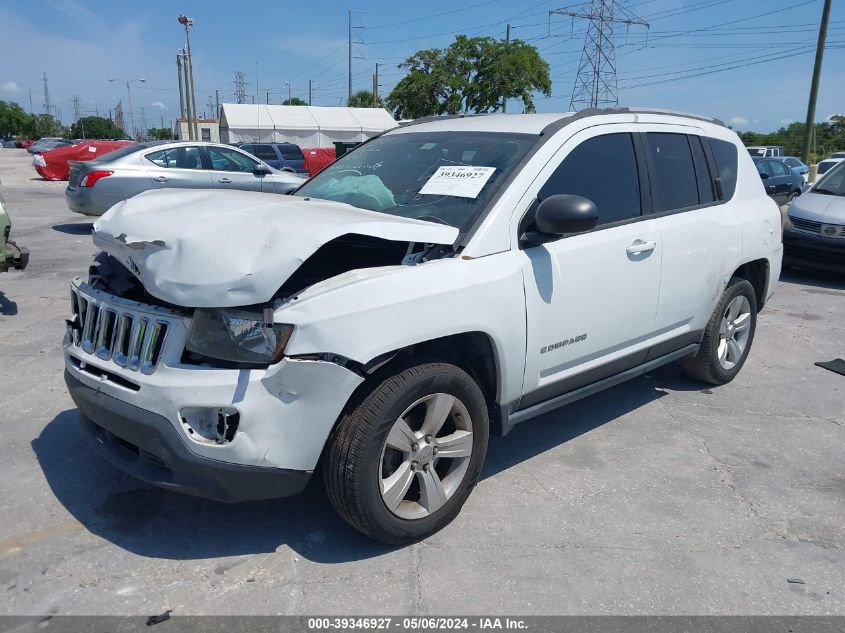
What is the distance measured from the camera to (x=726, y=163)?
16.2 ft

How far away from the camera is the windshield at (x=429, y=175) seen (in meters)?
3.36

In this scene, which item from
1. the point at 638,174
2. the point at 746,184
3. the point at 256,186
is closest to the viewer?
the point at 638,174

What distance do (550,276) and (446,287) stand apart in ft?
2.31

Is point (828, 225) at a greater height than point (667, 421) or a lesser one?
greater

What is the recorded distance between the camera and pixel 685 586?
2.81 m

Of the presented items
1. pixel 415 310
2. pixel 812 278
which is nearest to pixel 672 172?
pixel 415 310

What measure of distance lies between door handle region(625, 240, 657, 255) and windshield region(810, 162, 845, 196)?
24.0 ft

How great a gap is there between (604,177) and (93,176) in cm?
972

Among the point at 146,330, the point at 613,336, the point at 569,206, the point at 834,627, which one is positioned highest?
the point at 569,206

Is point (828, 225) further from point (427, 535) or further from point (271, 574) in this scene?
point (271, 574)

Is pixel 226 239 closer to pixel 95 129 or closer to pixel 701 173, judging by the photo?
pixel 701 173

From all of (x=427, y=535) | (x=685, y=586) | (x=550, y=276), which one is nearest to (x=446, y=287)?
(x=550, y=276)

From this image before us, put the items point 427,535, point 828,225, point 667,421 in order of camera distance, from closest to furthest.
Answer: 1. point 427,535
2. point 667,421
3. point 828,225

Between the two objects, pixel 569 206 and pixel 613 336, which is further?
pixel 613 336
